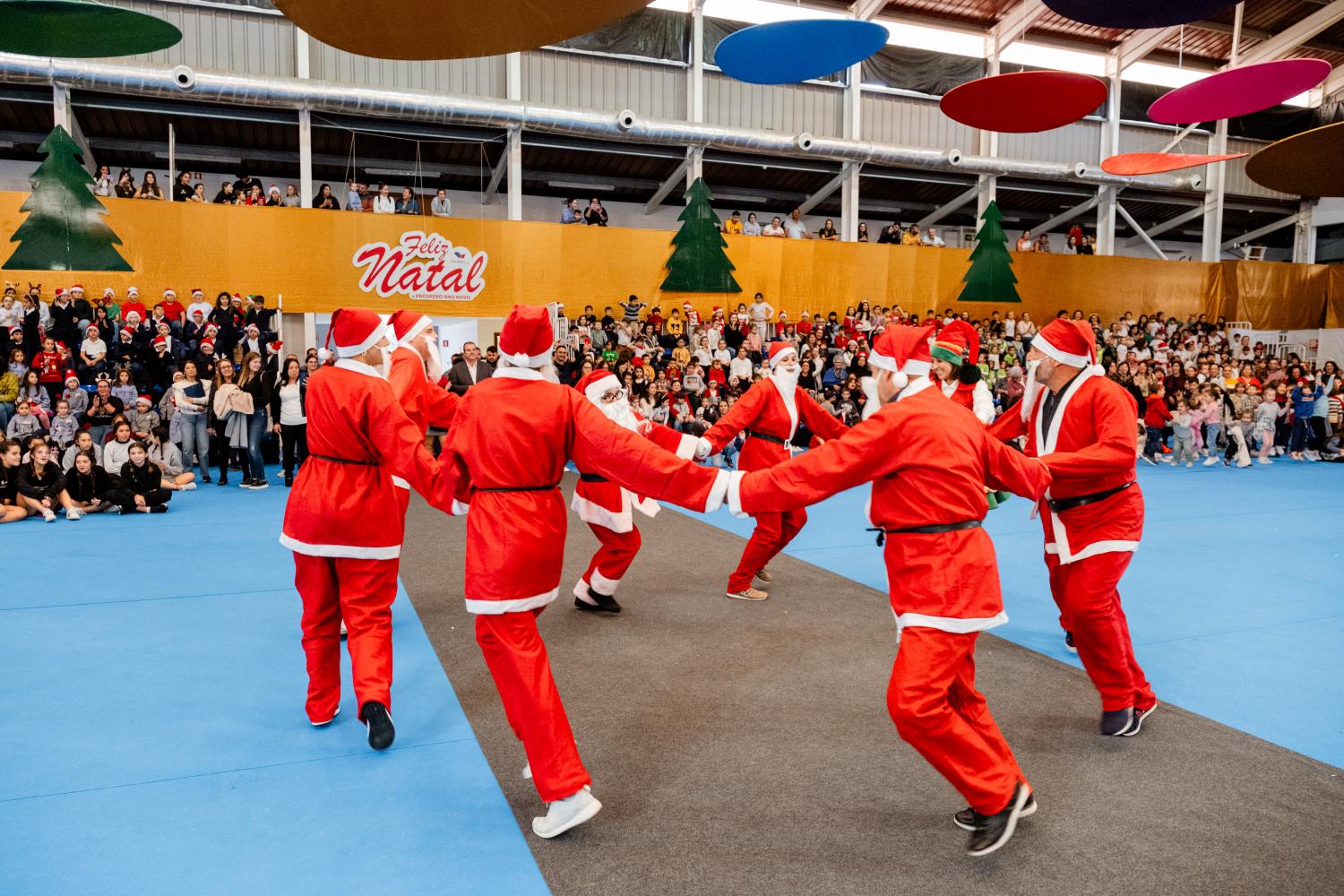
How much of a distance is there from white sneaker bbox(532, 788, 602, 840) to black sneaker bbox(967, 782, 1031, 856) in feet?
4.55

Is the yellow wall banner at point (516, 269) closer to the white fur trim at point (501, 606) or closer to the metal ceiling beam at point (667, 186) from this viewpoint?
the metal ceiling beam at point (667, 186)

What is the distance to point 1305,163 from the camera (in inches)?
269

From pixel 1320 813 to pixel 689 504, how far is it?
2.78 metres

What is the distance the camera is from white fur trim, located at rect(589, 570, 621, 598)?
6105mm

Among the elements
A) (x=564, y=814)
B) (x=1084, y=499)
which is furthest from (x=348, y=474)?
(x=1084, y=499)

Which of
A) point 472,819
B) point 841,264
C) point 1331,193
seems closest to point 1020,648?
point 472,819

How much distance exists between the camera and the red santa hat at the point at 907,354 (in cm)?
331

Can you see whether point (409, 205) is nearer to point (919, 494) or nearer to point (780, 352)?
point (780, 352)

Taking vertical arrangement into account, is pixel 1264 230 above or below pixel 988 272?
above

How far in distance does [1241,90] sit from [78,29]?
35.9 ft

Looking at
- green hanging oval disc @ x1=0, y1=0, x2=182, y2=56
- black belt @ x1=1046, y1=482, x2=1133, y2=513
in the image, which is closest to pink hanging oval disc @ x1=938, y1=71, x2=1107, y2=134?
black belt @ x1=1046, y1=482, x2=1133, y2=513

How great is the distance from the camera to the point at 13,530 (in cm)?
884

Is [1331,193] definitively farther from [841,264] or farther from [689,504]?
[841,264]

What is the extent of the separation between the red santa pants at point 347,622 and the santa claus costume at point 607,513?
1.98m
